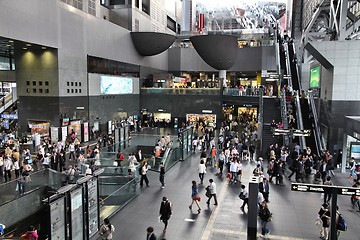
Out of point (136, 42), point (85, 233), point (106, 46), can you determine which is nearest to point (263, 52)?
point (136, 42)

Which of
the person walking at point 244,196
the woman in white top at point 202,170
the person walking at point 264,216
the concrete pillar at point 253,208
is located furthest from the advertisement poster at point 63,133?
the person walking at point 264,216

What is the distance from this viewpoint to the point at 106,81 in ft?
94.2

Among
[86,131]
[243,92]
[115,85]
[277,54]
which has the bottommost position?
[86,131]

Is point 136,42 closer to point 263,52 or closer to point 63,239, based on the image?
point 263,52

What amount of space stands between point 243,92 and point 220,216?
23.2 metres

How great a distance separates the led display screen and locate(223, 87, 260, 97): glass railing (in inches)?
403

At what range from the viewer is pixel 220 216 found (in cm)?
1052

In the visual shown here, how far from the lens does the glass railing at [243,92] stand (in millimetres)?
31438

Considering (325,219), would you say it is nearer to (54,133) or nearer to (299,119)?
(299,119)

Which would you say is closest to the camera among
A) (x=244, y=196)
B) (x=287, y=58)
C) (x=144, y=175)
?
(x=244, y=196)

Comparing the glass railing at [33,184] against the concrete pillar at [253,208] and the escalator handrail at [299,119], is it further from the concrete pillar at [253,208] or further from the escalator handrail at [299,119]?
the escalator handrail at [299,119]

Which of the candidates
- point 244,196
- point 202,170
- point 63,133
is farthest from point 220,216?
point 63,133

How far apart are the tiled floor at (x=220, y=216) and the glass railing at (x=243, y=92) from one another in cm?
1871

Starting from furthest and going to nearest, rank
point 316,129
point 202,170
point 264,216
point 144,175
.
Answer: point 316,129, point 202,170, point 144,175, point 264,216
